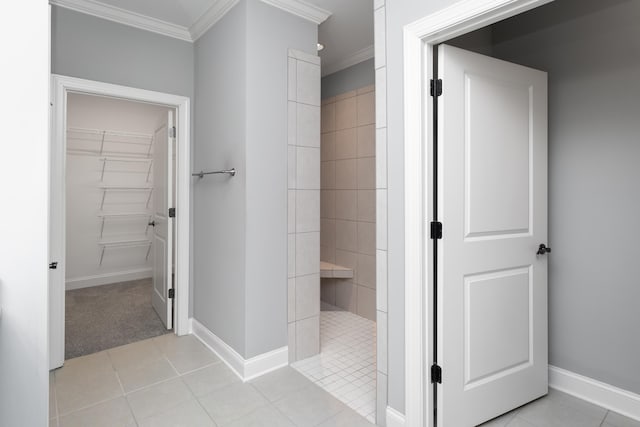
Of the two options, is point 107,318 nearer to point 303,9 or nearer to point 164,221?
point 164,221

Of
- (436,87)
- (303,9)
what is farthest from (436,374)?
(303,9)

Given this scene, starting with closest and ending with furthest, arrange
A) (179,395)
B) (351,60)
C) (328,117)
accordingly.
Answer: (179,395)
(351,60)
(328,117)

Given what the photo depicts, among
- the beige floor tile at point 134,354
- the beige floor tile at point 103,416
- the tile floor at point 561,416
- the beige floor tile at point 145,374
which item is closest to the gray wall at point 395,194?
the tile floor at point 561,416

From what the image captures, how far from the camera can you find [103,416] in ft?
6.40

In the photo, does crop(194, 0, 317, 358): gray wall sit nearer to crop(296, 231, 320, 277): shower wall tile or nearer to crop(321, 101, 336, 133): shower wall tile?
crop(296, 231, 320, 277): shower wall tile

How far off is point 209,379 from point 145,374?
1.50 ft

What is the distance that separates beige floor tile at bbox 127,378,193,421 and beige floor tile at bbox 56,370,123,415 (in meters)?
0.15

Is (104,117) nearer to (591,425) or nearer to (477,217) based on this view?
(477,217)

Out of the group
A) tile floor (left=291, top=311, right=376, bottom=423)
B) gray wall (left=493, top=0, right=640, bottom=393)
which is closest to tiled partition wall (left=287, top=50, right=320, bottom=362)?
tile floor (left=291, top=311, right=376, bottom=423)

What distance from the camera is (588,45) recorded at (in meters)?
2.08

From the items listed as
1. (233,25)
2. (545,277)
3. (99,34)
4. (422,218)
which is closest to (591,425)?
(545,277)

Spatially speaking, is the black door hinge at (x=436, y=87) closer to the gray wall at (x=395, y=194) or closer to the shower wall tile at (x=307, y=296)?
the gray wall at (x=395, y=194)

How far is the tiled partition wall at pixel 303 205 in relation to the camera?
2.56 m

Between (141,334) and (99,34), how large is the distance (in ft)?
7.99
